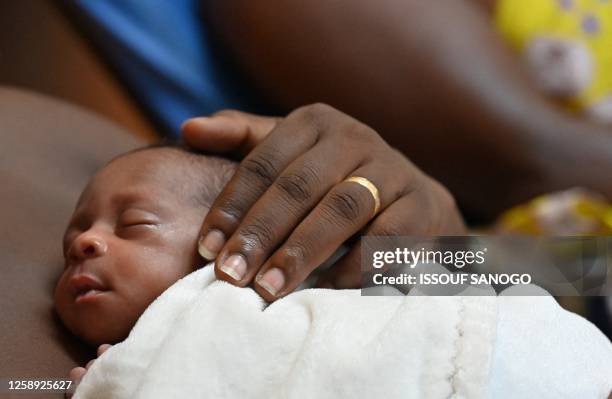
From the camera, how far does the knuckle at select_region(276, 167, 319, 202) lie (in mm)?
863

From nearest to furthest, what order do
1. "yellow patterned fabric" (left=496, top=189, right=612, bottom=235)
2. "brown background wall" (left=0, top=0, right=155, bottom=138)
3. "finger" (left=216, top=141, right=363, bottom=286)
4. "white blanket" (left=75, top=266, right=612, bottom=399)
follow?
"white blanket" (left=75, top=266, right=612, bottom=399), "finger" (left=216, top=141, right=363, bottom=286), "yellow patterned fabric" (left=496, top=189, right=612, bottom=235), "brown background wall" (left=0, top=0, right=155, bottom=138)

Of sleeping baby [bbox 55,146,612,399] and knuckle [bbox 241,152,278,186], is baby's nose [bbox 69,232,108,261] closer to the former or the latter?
sleeping baby [bbox 55,146,612,399]

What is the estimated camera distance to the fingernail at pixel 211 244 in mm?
840

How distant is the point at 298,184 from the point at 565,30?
119 cm

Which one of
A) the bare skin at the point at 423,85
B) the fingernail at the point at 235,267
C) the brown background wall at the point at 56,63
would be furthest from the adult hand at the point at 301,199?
the brown background wall at the point at 56,63

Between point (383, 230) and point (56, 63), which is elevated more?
point (383, 230)

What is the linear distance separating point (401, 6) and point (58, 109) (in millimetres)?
686

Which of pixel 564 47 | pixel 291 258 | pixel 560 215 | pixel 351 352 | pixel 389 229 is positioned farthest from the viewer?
pixel 564 47

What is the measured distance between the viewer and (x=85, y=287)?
0.86m

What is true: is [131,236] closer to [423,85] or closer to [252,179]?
[252,179]

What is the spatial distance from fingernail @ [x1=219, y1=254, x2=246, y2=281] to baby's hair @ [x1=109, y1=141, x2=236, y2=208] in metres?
0.14

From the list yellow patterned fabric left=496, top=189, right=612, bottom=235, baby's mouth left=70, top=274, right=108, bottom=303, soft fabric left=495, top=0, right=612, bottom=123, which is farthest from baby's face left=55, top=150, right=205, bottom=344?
soft fabric left=495, top=0, right=612, bottom=123

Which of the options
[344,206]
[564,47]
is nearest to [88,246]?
[344,206]

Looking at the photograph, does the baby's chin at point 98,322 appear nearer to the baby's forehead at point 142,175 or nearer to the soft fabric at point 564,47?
the baby's forehead at point 142,175
